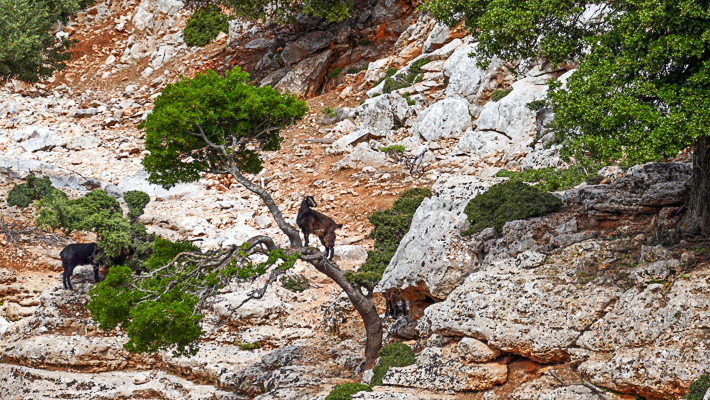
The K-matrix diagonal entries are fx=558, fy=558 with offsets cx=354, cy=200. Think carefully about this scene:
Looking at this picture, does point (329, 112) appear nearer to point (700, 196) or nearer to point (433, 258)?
point (433, 258)

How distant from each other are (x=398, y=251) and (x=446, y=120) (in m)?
12.5

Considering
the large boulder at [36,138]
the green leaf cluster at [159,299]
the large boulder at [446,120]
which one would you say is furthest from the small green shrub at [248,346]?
the large boulder at [36,138]

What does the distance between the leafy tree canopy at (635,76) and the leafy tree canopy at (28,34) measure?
1803 cm

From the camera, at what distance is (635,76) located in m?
8.94

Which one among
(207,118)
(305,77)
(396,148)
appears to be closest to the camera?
(207,118)

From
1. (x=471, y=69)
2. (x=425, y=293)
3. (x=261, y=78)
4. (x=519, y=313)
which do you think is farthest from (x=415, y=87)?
(x=519, y=313)

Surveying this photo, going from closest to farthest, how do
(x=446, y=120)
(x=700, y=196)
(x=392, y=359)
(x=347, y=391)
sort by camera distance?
(x=700, y=196) < (x=347, y=391) < (x=392, y=359) < (x=446, y=120)

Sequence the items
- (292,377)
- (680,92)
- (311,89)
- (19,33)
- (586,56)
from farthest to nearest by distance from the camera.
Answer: (311,89) < (19,33) < (292,377) < (586,56) < (680,92)

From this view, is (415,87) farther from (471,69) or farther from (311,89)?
(311,89)

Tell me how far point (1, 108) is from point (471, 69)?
1066 inches

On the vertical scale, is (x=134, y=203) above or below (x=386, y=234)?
above

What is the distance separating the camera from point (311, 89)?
3266 cm

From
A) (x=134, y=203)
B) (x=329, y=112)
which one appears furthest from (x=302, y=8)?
(x=134, y=203)

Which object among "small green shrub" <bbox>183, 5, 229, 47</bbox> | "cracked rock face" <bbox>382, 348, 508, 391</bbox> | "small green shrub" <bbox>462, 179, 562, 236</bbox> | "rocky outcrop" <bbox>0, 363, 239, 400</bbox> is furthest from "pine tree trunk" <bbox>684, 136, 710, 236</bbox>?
"small green shrub" <bbox>183, 5, 229, 47</bbox>
